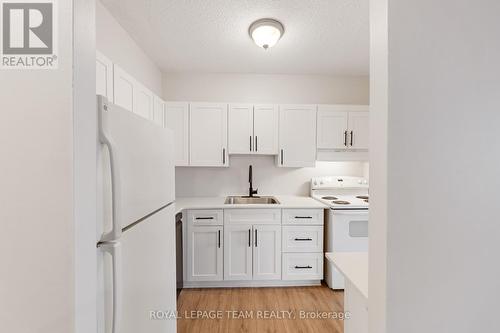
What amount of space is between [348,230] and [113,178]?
7.98 feet

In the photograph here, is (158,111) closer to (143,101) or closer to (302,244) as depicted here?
(143,101)

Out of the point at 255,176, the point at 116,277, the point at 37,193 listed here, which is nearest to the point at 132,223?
the point at 116,277

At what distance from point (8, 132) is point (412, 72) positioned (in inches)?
47.5

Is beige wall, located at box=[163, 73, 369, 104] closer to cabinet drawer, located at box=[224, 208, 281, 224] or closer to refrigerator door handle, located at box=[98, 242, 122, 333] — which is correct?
cabinet drawer, located at box=[224, 208, 281, 224]

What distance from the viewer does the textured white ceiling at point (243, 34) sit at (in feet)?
5.68

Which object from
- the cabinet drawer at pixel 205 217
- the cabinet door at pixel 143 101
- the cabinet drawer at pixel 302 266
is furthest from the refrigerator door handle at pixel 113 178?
the cabinet drawer at pixel 302 266

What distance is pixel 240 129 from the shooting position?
2865 mm

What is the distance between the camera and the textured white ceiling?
1.73 meters

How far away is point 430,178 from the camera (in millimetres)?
761

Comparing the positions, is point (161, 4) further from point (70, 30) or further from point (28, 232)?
point (28, 232)

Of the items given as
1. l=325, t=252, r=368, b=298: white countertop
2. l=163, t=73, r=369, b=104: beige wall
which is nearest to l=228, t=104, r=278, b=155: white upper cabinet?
l=163, t=73, r=369, b=104: beige wall

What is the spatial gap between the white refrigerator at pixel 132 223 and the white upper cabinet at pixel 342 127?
2108 millimetres

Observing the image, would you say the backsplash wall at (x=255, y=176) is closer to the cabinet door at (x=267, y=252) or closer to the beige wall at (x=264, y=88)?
the cabinet door at (x=267, y=252)

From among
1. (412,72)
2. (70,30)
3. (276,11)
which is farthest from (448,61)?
(276,11)
